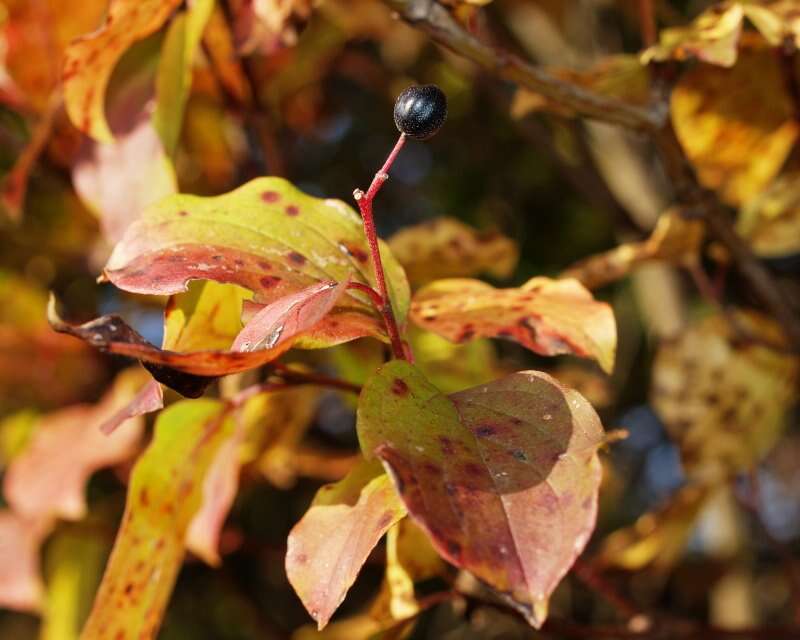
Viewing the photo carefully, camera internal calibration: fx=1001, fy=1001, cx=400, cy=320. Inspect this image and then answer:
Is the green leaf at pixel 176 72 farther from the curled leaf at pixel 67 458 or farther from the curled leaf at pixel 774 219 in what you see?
the curled leaf at pixel 774 219

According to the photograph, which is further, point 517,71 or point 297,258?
point 517,71

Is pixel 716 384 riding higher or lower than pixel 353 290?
lower

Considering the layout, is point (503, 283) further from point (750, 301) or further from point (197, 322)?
point (197, 322)

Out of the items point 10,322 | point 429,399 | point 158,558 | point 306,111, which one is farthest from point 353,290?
point 306,111

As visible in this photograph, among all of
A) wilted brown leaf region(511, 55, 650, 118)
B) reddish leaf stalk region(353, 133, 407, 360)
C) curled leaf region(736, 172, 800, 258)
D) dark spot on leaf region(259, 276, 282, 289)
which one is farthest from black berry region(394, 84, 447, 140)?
curled leaf region(736, 172, 800, 258)

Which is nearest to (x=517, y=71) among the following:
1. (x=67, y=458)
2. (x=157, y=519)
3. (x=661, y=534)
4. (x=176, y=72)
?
(x=176, y=72)

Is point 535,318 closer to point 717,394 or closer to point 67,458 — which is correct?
point 717,394

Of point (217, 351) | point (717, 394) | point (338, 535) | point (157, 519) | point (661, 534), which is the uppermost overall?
point (217, 351)
